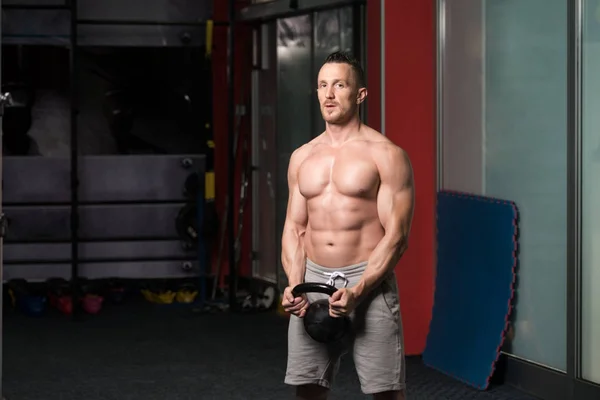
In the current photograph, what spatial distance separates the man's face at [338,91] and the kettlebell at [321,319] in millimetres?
553

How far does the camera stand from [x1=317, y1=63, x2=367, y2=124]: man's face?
3414 millimetres

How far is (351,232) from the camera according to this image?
3.49 m

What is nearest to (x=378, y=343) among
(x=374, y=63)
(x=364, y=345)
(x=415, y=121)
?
(x=364, y=345)

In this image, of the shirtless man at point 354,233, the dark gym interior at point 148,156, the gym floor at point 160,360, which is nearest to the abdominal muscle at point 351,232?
the shirtless man at point 354,233

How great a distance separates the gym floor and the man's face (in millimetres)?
2105

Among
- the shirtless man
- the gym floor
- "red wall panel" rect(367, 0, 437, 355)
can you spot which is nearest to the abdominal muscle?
the shirtless man

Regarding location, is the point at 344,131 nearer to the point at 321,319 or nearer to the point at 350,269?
the point at 350,269

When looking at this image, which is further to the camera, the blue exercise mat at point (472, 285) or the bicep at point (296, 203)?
the blue exercise mat at point (472, 285)

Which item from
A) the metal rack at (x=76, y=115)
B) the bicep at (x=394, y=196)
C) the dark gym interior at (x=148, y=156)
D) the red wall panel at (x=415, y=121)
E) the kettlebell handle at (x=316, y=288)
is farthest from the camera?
the dark gym interior at (x=148, y=156)

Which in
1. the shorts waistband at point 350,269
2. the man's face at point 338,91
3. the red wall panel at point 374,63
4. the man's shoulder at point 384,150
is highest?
the red wall panel at point 374,63

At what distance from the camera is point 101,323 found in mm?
7512

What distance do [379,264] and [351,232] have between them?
6.5 inches

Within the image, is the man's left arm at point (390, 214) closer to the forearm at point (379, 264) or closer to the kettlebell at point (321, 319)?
the forearm at point (379, 264)

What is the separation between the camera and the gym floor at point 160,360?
209 inches
